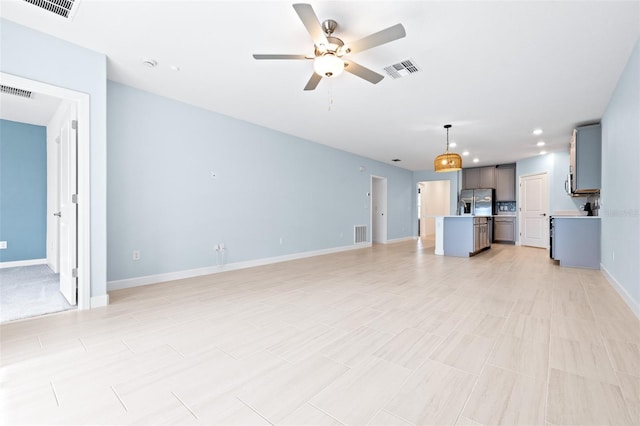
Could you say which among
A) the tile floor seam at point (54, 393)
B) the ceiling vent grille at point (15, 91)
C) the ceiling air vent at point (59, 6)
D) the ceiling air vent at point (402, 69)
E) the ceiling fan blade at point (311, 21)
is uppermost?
the ceiling air vent at point (59, 6)

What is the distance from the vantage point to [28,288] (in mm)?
3576

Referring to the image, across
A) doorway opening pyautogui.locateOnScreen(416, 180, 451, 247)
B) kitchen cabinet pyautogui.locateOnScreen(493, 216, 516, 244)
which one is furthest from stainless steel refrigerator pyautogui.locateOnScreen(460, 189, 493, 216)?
doorway opening pyautogui.locateOnScreen(416, 180, 451, 247)

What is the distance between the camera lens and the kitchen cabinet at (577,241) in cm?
487

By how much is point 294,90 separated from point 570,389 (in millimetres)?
3877

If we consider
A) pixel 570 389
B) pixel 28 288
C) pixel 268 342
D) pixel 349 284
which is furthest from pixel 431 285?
pixel 28 288

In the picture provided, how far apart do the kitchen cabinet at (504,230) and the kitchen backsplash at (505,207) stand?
0.31m

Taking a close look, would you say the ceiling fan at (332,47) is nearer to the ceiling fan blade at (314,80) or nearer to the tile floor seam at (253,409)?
the ceiling fan blade at (314,80)

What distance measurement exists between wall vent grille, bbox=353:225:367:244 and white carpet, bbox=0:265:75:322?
6027 millimetres

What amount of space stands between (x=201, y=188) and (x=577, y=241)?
6560 mm

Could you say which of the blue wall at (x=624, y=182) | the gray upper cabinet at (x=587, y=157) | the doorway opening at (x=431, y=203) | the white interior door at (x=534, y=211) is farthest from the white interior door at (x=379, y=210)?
the blue wall at (x=624, y=182)

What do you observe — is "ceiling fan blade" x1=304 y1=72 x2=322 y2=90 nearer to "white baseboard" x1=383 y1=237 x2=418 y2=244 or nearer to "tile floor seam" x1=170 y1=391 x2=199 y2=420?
"tile floor seam" x1=170 y1=391 x2=199 y2=420

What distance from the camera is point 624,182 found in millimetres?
3201

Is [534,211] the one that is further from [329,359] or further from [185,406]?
[185,406]

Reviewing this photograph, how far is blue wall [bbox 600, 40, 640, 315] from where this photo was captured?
2787mm
